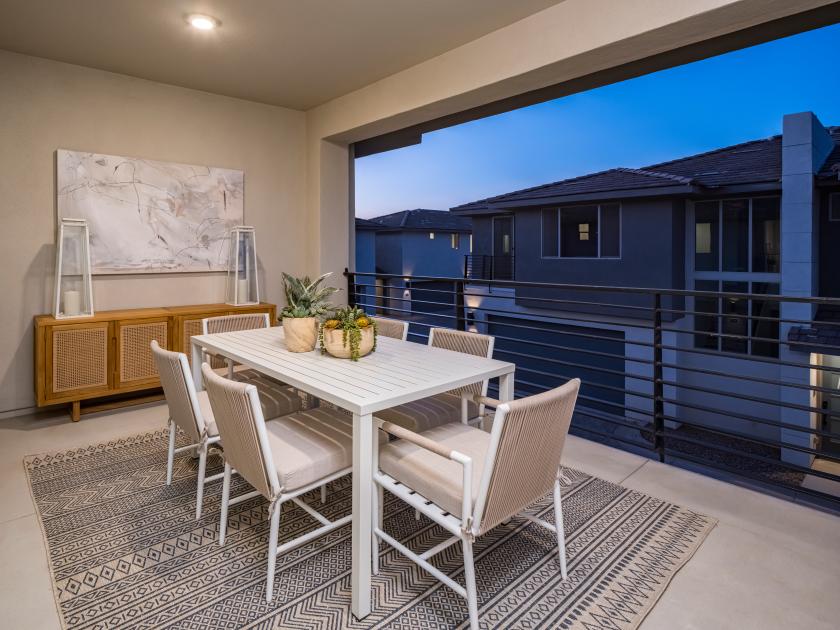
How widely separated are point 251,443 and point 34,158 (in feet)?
11.0

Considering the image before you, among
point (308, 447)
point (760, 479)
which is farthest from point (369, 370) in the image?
point (760, 479)

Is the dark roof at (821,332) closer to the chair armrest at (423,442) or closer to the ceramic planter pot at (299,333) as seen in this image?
the chair armrest at (423,442)

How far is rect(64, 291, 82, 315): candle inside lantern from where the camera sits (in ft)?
11.8

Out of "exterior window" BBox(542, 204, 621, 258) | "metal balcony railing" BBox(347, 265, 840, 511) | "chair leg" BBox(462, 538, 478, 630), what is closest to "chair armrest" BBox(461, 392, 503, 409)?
"metal balcony railing" BBox(347, 265, 840, 511)

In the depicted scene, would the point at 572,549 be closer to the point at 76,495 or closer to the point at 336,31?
the point at 76,495

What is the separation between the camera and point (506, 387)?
215 cm

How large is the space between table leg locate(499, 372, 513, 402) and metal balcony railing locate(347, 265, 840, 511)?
13.2 inches

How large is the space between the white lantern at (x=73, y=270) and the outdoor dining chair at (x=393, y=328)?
7.38 ft

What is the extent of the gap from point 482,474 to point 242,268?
363 cm

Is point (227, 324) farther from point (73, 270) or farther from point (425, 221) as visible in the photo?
point (425, 221)

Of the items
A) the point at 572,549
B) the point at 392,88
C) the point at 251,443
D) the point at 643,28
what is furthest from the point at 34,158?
the point at 572,549

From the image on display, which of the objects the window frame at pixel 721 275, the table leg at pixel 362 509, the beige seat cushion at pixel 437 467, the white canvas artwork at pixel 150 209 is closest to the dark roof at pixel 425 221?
the white canvas artwork at pixel 150 209

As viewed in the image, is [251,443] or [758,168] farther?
[758,168]

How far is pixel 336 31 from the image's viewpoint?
10.3 feet
